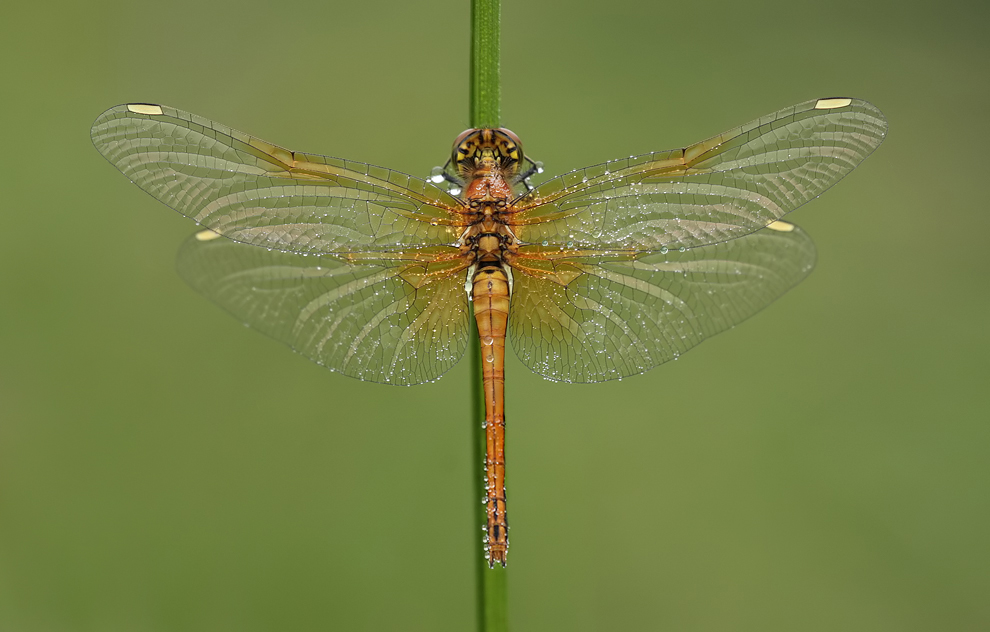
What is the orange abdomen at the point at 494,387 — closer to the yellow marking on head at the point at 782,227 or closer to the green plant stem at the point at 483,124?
the green plant stem at the point at 483,124

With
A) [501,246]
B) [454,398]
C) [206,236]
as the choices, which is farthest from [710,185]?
[454,398]

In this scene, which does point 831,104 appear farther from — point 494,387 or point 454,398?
point 454,398

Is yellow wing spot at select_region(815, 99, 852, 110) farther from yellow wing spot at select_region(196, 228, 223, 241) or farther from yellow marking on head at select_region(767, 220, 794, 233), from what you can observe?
yellow wing spot at select_region(196, 228, 223, 241)

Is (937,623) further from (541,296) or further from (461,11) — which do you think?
(461,11)

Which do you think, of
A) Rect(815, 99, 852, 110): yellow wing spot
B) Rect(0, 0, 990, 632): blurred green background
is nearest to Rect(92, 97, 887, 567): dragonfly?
Rect(815, 99, 852, 110): yellow wing spot

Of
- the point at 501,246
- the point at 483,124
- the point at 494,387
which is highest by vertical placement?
the point at 483,124
